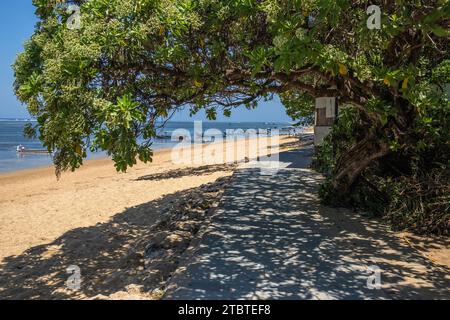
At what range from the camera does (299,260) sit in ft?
17.9

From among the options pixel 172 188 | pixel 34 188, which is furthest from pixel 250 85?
pixel 34 188

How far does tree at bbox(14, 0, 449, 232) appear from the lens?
471 cm

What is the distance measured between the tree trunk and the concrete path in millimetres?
568

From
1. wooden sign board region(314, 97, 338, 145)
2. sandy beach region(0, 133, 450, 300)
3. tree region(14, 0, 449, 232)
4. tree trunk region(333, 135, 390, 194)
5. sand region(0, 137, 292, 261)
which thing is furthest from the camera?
wooden sign board region(314, 97, 338, 145)

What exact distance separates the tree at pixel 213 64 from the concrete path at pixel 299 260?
1.53 meters

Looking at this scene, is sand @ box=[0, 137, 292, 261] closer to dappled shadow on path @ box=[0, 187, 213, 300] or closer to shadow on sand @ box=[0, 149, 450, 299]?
dappled shadow on path @ box=[0, 187, 213, 300]

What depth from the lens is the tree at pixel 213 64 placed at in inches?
185

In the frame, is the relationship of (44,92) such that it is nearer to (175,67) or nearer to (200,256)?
(175,67)

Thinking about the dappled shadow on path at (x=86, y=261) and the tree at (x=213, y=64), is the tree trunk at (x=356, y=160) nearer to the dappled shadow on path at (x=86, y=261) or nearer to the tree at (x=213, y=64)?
the tree at (x=213, y=64)

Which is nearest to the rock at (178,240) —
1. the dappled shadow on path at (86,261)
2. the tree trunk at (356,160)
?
the dappled shadow on path at (86,261)

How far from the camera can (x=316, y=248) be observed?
233 inches

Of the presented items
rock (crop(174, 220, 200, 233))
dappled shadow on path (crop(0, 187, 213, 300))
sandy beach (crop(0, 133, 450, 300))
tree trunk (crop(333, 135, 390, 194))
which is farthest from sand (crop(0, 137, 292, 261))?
tree trunk (crop(333, 135, 390, 194))

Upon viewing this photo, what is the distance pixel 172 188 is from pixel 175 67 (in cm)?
771

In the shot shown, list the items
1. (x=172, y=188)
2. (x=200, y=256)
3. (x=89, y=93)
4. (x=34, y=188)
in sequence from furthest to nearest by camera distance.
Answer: (x=34, y=188)
(x=172, y=188)
(x=200, y=256)
(x=89, y=93)
